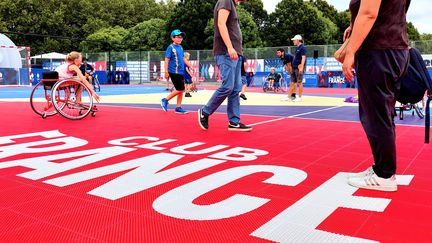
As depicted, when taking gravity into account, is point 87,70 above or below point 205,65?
below

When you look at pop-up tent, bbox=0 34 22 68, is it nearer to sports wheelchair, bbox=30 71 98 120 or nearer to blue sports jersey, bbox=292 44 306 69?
blue sports jersey, bbox=292 44 306 69

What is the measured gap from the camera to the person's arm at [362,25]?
2611mm

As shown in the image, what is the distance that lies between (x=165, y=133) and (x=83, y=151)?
55.5 inches

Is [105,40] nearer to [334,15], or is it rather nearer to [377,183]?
[334,15]

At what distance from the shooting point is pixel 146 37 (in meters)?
48.7

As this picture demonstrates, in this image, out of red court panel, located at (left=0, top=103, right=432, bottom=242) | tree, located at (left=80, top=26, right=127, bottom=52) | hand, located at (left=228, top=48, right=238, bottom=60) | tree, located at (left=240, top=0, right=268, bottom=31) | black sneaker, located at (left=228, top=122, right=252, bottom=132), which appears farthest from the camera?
tree, located at (left=240, top=0, right=268, bottom=31)

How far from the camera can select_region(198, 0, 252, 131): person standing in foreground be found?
5.34m

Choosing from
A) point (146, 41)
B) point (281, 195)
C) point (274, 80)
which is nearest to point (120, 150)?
point (281, 195)

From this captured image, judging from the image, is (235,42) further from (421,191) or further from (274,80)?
(274,80)

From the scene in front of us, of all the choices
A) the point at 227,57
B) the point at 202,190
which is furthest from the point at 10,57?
the point at 202,190

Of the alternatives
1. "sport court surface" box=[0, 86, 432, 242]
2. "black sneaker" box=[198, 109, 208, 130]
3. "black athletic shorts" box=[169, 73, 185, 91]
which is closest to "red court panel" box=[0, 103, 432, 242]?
"sport court surface" box=[0, 86, 432, 242]

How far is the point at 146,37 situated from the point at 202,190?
4772cm

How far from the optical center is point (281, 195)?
8.64 feet

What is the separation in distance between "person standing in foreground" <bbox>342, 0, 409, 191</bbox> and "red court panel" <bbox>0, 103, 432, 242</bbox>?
0.86 ft
